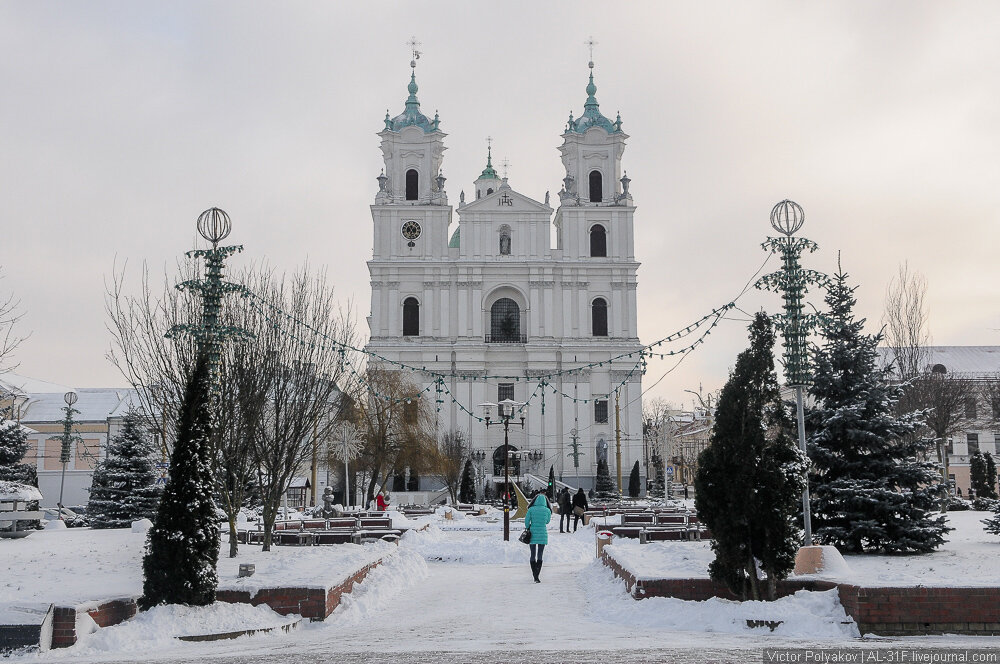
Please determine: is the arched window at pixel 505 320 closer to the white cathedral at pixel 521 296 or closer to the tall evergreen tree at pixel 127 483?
the white cathedral at pixel 521 296

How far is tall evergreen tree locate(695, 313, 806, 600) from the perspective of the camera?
10.4 m

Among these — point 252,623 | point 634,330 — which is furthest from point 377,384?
point 252,623

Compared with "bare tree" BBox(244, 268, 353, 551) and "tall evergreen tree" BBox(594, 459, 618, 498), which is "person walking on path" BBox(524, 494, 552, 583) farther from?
"tall evergreen tree" BBox(594, 459, 618, 498)

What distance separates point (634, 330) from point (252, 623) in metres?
54.4

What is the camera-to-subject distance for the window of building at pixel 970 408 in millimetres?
44119

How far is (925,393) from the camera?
36781mm

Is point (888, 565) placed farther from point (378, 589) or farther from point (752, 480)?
point (378, 589)

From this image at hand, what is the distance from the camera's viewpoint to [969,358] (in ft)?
222

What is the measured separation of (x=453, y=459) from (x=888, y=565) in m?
40.9

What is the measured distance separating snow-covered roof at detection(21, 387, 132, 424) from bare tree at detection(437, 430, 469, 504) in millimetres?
22219

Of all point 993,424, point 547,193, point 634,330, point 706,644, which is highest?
point 547,193

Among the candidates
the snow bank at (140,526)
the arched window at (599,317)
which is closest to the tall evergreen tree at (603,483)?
the arched window at (599,317)

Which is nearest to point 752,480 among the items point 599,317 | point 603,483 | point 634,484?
point 603,483

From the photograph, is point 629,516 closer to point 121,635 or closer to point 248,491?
point 248,491
